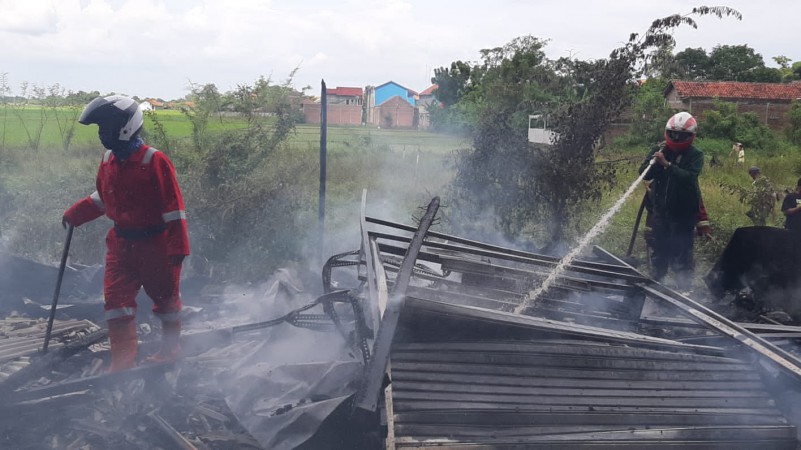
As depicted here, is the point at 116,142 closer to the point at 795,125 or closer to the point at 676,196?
the point at 676,196

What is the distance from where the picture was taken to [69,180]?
8.38m

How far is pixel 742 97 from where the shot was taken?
36781mm

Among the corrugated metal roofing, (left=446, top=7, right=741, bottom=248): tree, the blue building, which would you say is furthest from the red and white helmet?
the blue building

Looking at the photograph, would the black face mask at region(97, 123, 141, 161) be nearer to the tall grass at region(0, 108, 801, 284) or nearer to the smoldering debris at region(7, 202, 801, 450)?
the smoldering debris at region(7, 202, 801, 450)

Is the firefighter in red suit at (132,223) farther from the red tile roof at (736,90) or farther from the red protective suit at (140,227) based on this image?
the red tile roof at (736,90)

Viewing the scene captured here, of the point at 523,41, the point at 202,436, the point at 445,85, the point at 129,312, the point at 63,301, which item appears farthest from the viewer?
the point at 445,85

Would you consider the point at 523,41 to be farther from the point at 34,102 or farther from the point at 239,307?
the point at 34,102

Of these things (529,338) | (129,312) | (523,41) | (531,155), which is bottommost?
(129,312)

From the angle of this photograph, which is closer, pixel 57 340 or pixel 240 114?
pixel 57 340

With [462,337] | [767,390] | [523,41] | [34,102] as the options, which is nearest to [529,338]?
[462,337]

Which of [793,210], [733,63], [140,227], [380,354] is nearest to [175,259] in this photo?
[140,227]

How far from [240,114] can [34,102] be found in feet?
20.1

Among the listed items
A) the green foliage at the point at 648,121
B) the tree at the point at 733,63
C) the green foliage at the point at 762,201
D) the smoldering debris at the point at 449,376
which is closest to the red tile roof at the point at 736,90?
the green foliage at the point at 648,121

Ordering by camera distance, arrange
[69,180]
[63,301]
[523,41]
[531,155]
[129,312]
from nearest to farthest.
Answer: [129,312]
[63,301]
[531,155]
[69,180]
[523,41]
